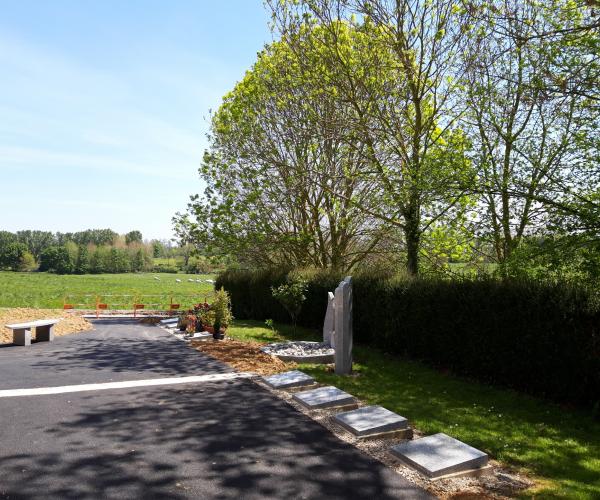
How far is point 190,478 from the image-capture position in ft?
15.3

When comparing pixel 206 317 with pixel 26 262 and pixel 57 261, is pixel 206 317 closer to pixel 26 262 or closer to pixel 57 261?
pixel 57 261

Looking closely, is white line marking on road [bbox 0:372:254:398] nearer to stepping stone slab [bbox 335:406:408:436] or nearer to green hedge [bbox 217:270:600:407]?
stepping stone slab [bbox 335:406:408:436]

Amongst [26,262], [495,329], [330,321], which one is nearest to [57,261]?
[26,262]

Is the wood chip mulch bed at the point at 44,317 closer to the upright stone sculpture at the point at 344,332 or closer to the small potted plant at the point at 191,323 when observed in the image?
the small potted plant at the point at 191,323

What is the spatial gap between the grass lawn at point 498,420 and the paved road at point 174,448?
1.56m

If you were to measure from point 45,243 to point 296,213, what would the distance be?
132 m

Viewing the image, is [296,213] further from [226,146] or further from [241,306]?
[241,306]

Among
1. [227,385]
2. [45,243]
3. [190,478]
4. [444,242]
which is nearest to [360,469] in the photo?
[190,478]

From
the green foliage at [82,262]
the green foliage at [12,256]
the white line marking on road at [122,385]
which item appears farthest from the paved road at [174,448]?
the green foliage at [12,256]

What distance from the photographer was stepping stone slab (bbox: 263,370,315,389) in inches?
328

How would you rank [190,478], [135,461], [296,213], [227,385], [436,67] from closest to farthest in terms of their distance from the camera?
[190,478]
[135,461]
[227,385]
[436,67]
[296,213]

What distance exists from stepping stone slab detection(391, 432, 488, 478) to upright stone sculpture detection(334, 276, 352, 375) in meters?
4.06

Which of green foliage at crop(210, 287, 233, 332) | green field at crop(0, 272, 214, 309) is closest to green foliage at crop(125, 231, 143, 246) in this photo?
green field at crop(0, 272, 214, 309)

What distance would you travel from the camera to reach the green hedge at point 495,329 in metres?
7.56
